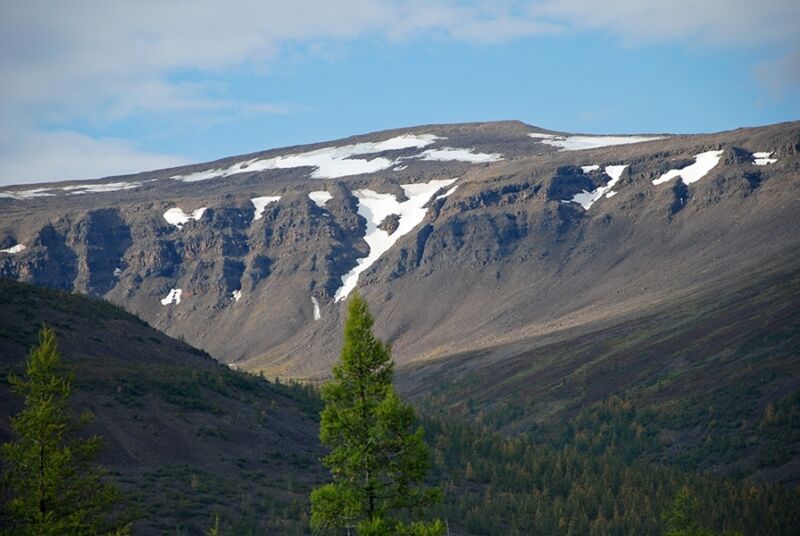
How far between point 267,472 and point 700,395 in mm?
78997

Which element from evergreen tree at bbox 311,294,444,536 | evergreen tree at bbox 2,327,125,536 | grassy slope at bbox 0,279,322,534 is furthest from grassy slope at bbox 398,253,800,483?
evergreen tree at bbox 2,327,125,536

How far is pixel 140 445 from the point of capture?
6875cm

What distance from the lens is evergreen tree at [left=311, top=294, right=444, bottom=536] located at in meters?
28.6

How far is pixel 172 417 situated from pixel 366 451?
48773mm

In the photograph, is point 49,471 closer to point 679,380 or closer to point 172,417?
point 172,417

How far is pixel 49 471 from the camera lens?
101ft

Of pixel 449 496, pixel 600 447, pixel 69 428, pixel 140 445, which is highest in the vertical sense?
pixel 69 428

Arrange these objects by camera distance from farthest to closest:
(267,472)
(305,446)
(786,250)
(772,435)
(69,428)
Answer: (786,250)
(772,435)
(305,446)
(267,472)
(69,428)

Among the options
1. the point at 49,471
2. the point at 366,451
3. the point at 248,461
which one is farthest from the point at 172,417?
the point at 366,451

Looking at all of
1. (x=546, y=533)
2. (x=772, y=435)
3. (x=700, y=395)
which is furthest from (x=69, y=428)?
(x=700, y=395)

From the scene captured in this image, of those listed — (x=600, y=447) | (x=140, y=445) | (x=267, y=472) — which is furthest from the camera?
(x=600, y=447)

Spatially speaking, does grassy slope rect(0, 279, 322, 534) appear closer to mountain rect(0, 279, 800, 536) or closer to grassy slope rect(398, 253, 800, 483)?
mountain rect(0, 279, 800, 536)

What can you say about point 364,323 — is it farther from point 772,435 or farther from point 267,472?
point 772,435

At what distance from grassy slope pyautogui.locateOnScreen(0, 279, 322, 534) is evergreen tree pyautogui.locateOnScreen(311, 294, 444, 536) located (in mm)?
28971
